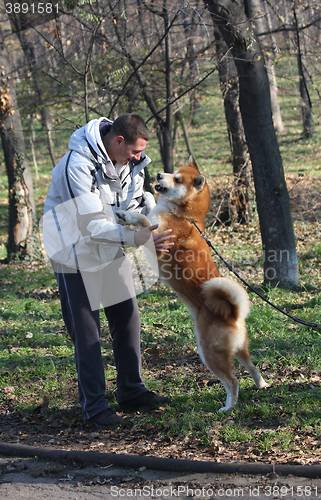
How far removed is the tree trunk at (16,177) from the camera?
11.2 m

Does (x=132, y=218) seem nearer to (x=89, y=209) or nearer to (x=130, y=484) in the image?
(x=89, y=209)

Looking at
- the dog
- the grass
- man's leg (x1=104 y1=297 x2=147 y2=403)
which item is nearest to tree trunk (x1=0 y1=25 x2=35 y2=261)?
the grass

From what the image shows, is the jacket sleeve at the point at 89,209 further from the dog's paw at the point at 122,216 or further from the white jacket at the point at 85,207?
the dog's paw at the point at 122,216

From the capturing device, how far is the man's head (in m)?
3.81

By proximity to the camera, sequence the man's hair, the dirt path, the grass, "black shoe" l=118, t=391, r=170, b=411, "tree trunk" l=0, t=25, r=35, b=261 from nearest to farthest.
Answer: the dirt path < the grass < the man's hair < "black shoe" l=118, t=391, r=170, b=411 < "tree trunk" l=0, t=25, r=35, b=261

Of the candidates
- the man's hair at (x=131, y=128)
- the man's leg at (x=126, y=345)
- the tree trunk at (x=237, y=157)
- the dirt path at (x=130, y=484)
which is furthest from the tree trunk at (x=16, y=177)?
the dirt path at (x=130, y=484)

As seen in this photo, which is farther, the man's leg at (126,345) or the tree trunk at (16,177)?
the tree trunk at (16,177)

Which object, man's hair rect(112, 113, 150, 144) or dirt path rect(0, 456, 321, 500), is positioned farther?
man's hair rect(112, 113, 150, 144)

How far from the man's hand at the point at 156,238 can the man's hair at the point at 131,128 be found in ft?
2.21

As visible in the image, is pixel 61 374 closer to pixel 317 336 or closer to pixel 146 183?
pixel 317 336

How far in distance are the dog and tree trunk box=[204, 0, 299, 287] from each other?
9.75 feet

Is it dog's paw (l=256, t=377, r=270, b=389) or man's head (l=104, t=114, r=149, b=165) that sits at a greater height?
man's head (l=104, t=114, r=149, b=165)

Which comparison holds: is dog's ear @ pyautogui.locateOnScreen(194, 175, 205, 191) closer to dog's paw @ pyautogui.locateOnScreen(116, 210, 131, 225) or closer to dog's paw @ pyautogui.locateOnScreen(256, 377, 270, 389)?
dog's paw @ pyautogui.locateOnScreen(116, 210, 131, 225)

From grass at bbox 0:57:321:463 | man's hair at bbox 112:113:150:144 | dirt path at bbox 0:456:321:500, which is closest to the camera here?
dirt path at bbox 0:456:321:500
